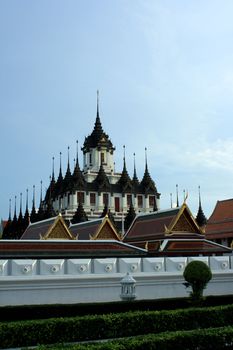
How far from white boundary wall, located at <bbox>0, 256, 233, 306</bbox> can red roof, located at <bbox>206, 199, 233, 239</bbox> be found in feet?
69.3

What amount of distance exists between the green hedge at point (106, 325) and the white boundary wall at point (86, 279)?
6.30m

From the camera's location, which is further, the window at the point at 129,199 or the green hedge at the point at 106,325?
the window at the point at 129,199

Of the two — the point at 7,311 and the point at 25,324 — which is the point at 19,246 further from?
the point at 25,324

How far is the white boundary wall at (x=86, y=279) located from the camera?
60.9 ft

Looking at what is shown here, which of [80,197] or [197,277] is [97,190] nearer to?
[80,197]

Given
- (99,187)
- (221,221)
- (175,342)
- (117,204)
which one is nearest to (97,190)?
(99,187)

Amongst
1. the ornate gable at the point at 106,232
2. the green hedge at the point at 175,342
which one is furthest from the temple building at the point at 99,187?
the green hedge at the point at 175,342

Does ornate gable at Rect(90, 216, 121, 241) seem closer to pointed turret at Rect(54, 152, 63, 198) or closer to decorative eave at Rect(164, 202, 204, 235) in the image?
decorative eave at Rect(164, 202, 204, 235)

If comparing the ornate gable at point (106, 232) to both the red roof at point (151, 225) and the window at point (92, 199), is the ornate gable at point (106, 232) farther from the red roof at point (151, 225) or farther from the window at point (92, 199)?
the window at point (92, 199)

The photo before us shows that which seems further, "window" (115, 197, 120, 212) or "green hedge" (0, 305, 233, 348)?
"window" (115, 197, 120, 212)

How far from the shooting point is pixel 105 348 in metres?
9.39

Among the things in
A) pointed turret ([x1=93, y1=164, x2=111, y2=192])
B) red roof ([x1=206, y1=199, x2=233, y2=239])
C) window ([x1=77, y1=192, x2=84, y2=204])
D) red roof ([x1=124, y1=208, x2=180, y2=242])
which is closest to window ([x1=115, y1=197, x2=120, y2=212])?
pointed turret ([x1=93, y1=164, x2=111, y2=192])

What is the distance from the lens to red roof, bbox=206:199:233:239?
142 feet

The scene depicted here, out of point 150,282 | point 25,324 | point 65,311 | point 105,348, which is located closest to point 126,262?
point 150,282
